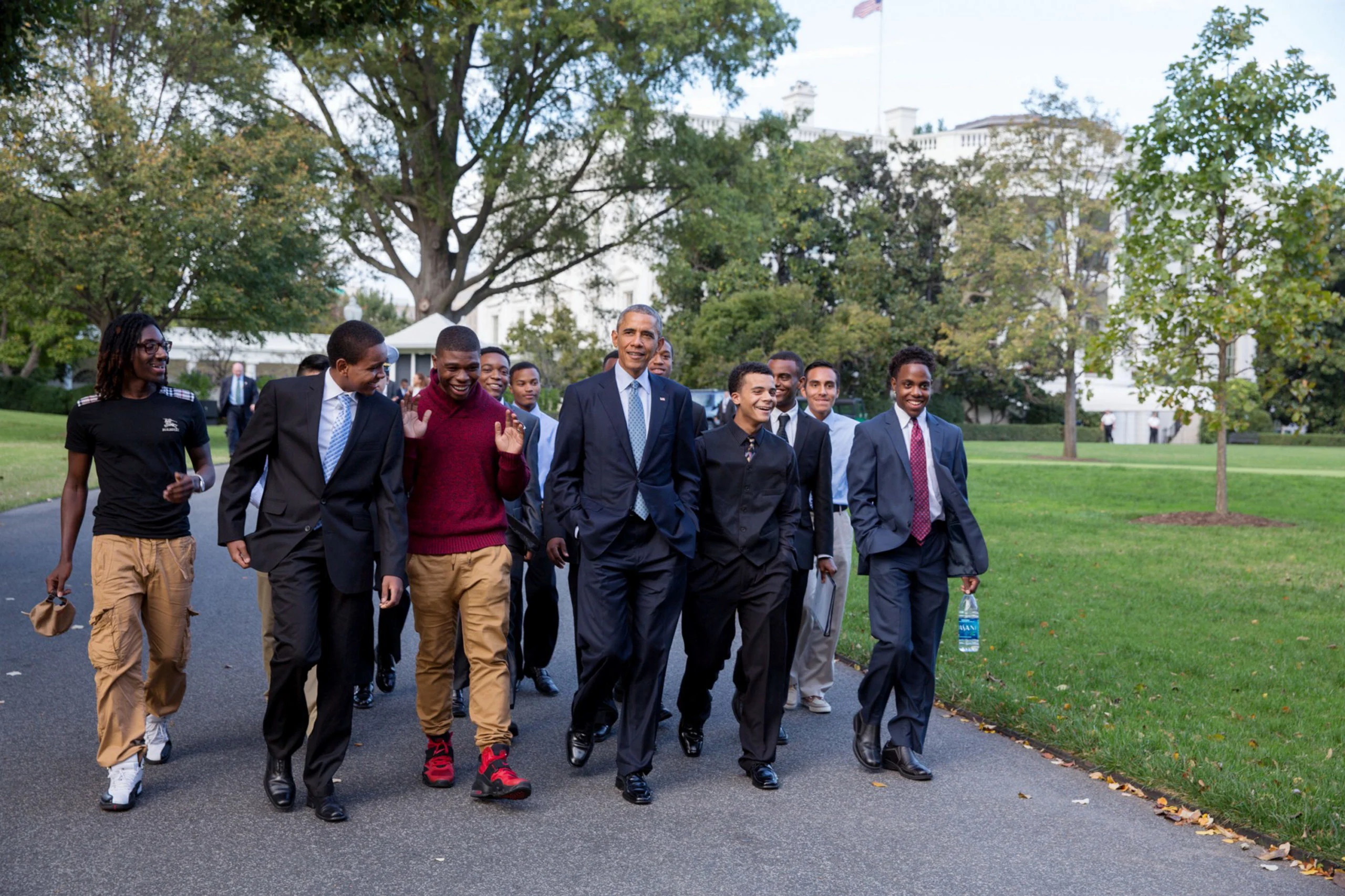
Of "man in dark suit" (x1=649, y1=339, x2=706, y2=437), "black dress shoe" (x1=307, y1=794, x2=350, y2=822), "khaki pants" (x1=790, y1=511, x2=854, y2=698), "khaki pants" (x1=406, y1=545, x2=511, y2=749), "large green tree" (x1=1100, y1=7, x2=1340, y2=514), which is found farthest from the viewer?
"large green tree" (x1=1100, y1=7, x2=1340, y2=514)

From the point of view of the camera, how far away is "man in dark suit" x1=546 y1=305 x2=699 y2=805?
5.70 meters

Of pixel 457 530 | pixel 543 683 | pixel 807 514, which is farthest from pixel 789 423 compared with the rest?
pixel 543 683

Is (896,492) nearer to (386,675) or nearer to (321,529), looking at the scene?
(321,529)

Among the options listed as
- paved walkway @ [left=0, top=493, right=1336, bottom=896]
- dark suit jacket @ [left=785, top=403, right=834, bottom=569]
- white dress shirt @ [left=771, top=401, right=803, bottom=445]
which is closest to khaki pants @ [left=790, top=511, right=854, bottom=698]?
paved walkway @ [left=0, top=493, right=1336, bottom=896]

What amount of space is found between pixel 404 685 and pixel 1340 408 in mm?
60165

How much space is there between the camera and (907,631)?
614cm

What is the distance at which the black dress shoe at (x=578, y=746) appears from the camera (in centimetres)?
605

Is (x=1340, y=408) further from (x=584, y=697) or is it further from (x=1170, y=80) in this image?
(x=584, y=697)

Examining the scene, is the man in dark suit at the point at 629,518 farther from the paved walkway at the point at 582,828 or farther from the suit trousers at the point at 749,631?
the paved walkway at the point at 582,828

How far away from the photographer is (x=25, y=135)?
29703mm

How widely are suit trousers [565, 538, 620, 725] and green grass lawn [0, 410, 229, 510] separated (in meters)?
5.68

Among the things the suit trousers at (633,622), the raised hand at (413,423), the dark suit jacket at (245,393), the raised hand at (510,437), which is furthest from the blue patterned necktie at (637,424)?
the dark suit jacket at (245,393)

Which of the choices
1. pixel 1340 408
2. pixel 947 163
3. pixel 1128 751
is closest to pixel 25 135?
pixel 1128 751

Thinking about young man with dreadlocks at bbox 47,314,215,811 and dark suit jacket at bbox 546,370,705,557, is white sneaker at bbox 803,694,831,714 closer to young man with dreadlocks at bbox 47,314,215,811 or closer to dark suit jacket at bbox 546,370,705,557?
dark suit jacket at bbox 546,370,705,557
